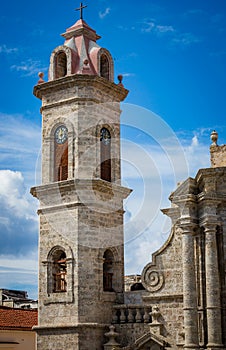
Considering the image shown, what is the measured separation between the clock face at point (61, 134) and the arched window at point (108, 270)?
4.69m

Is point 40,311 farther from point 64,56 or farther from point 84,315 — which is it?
point 64,56

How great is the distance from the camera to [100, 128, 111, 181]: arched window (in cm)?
2562

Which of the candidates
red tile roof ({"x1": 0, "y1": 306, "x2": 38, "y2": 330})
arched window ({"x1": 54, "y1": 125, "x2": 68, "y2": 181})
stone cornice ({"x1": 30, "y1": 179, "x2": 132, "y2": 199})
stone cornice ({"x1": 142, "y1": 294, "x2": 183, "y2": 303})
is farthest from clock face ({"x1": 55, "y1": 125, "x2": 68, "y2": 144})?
red tile roof ({"x1": 0, "y1": 306, "x2": 38, "y2": 330})

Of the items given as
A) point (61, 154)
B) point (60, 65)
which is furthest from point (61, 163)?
point (60, 65)

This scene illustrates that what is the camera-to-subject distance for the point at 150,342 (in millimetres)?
22109

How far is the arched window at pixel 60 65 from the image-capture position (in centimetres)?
2631

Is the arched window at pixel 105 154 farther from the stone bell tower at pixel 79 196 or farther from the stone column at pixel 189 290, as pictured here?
the stone column at pixel 189 290

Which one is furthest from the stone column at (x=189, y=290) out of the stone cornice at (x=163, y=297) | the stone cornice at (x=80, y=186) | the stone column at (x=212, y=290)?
the stone cornice at (x=80, y=186)

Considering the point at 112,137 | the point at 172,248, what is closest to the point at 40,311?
→ the point at 172,248

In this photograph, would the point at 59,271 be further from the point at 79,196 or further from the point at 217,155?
the point at 217,155

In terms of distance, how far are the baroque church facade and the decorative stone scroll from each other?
4cm

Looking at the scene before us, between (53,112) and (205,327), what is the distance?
10.6m

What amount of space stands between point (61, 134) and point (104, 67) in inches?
141

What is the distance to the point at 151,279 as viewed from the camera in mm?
22719
